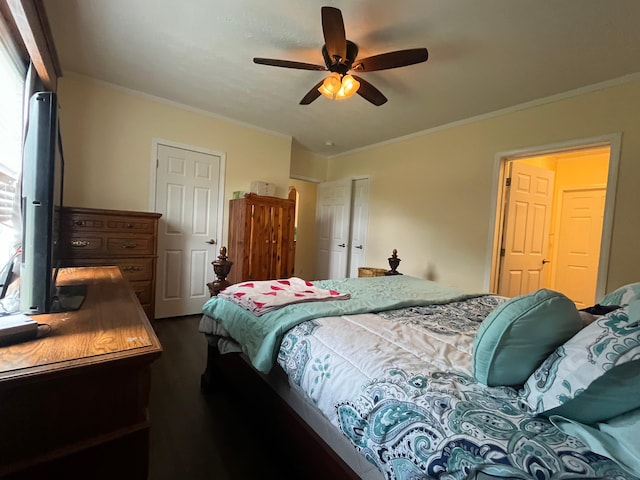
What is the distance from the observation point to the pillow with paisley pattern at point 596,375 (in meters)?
0.67

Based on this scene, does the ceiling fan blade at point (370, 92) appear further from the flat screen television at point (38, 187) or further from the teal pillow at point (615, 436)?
the teal pillow at point (615, 436)

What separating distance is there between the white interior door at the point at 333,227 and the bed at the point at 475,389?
343 cm

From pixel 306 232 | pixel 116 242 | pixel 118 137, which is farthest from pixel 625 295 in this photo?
pixel 306 232

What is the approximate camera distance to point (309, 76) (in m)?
2.57

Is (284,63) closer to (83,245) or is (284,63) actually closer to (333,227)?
(83,245)

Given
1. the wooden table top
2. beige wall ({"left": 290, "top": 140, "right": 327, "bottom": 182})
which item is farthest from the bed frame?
beige wall ({"left": 290, "top": 140, "right": 327, "bottom": 182})

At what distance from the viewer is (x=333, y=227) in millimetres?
5023

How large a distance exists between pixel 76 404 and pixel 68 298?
67cm

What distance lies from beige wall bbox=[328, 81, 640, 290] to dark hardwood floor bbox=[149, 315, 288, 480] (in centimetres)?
269

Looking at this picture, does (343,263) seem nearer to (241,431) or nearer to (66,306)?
(241,431)

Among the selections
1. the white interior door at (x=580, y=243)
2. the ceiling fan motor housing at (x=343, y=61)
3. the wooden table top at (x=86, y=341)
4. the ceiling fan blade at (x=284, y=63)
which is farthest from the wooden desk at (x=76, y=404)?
the white interior door at (x=580, y=243)

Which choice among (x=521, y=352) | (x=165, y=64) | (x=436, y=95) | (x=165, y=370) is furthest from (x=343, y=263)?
(x=521, y=352)

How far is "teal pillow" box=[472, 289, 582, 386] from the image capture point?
859 millimetres

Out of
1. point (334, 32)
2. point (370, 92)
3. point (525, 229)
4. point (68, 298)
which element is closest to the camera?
point (68, 298)
